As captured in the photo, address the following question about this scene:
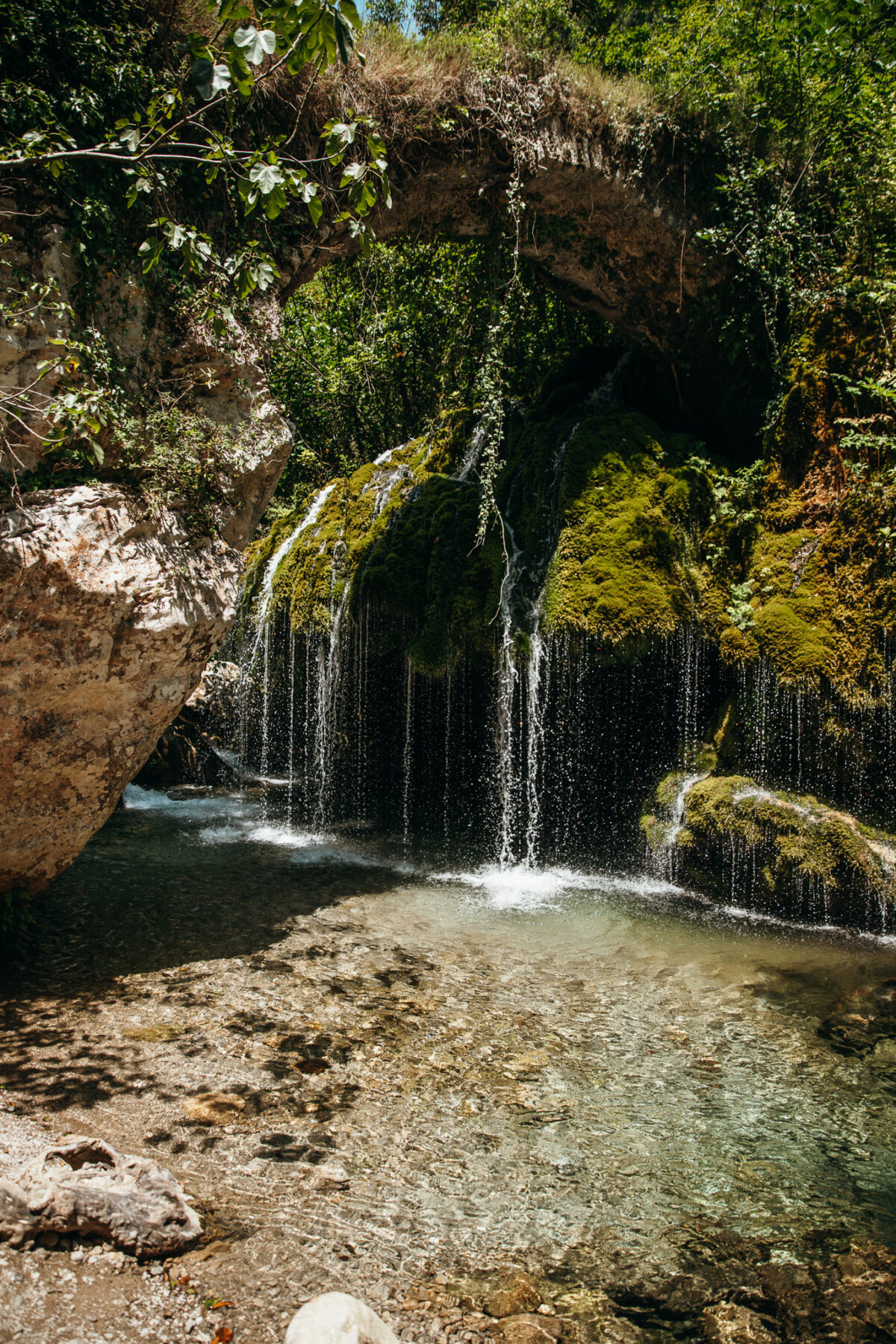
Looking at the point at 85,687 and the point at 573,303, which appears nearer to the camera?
the point at 85,687

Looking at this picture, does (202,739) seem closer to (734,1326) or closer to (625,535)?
(625,535)

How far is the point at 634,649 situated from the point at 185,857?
5171 mm

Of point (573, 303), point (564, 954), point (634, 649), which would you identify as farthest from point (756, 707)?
point (573, 303)

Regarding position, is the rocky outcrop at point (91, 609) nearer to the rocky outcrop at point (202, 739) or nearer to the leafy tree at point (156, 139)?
the leafy tree at point (156, 139)

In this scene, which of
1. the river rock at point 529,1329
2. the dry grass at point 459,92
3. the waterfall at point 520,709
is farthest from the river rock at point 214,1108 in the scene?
the dry grass at point 459,92

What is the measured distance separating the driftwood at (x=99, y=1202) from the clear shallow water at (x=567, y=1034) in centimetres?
74

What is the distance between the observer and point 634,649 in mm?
7703

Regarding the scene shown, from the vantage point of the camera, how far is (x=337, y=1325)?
202 centimetres

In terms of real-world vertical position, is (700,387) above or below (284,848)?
above

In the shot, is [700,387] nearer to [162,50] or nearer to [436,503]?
[436,503]

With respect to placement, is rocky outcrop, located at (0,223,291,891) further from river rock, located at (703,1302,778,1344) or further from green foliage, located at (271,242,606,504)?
river rock, located at (703,1302,778,1344)

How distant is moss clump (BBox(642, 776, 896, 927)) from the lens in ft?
20.8

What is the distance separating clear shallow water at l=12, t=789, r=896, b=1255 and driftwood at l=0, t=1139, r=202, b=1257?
2.42 feet

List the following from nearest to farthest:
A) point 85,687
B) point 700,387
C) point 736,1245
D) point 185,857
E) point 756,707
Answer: point 736,1245, point 85,687, point 756,707, point 185,857, point 700,387
